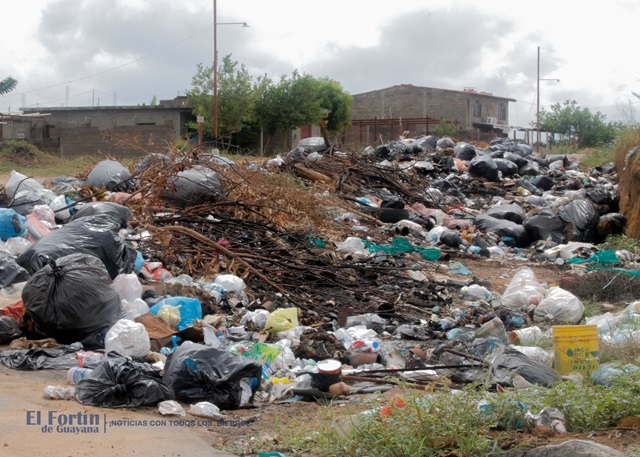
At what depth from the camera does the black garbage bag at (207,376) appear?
4039mm

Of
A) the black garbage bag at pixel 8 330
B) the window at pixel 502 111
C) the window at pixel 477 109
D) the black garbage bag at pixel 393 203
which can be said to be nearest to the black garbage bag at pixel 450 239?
the black garbage bag at pixel 393 203

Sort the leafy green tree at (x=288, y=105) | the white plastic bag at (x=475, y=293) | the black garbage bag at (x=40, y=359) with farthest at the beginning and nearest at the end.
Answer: the leafy green tree at (x=288, y=105) → the white plastic bag at (x=475, y=293) → the black garbage bag at (x=40, y=359)

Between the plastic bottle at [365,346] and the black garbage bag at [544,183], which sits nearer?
the plastic bottle at [365,346]

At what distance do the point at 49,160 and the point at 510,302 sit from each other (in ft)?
64.5

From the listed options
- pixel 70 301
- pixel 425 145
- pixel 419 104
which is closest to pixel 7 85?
pixel 425 145

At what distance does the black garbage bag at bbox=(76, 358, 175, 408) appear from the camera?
3.89 meters

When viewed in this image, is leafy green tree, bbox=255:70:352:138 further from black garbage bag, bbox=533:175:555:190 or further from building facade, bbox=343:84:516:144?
black garbage bag, bbox=533:175:555:190

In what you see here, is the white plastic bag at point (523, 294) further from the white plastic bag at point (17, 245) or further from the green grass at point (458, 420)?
the white plastic bag at point (17, 245)

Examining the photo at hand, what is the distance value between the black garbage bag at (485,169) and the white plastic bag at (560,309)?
8596mm

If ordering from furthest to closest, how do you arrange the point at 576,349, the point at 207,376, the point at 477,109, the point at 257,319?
the point at 477,109 → the point at 257,319 → the point at 576,349 → the point at 207,376

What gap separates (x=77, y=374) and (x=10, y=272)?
1931mm

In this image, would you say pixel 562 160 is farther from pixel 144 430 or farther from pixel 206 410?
pixel 144 430

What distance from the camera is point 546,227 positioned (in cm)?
1077

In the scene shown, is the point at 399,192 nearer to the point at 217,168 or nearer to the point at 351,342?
the point at 217,168
